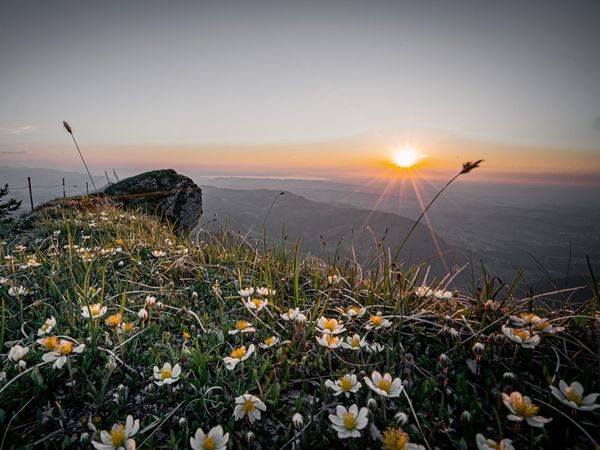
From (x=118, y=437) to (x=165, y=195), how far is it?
37.2 feet

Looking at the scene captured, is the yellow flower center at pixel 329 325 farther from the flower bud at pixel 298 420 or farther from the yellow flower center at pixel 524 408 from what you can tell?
the yellow flower center at pixel 524 408

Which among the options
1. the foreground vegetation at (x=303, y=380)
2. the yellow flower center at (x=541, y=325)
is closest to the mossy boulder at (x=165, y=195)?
the foreground vegetation at (x=303, y=380)

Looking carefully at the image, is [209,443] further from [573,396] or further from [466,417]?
[573,396]

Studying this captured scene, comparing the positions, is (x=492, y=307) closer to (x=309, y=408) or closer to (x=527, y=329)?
(x=527, y=329)

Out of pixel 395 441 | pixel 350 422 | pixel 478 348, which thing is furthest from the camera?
pixel 478 348

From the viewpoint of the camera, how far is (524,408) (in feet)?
4.50

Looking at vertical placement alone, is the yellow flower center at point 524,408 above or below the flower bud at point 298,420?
above

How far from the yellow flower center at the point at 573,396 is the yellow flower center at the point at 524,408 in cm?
18

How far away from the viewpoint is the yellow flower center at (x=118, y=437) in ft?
4.39

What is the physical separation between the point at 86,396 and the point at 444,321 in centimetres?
260

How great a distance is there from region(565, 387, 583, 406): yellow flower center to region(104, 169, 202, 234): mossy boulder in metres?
11.1

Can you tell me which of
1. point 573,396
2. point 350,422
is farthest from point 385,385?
point 573,396

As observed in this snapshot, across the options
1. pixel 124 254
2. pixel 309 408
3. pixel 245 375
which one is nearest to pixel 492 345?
pixel 309 408

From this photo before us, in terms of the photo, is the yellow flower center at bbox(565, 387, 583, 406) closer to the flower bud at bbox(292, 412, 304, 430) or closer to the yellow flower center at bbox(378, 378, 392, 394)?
the yellow flower center at bbox(378, 378, 392, 394)
